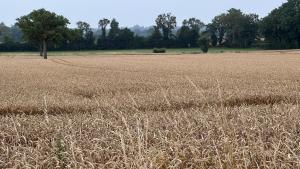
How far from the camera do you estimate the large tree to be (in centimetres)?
8056

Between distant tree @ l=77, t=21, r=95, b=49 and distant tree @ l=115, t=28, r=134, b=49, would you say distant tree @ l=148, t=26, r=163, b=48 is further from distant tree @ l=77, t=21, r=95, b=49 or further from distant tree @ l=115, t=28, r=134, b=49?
distant tree @ l=77, t=21, r=95, b=49

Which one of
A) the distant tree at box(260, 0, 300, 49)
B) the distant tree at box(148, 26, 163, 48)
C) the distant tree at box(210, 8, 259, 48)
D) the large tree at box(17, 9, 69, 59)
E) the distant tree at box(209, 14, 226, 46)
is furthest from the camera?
the distant tree at box(209, 14, 226, 46)

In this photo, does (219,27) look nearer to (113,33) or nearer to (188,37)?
(188,37)

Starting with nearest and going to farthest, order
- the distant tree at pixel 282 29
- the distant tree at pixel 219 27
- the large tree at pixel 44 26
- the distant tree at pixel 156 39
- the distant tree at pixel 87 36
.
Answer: the large tree at pixel 44 26
the distant tree at pixel 282 29
the distant tree at pixel 87 36
the distant tree at pixel 156 39
the distant tree at pixel 219 27

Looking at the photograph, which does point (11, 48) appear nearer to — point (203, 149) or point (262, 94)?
point (262, 94)

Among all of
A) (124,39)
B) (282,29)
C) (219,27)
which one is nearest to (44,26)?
(124,39)

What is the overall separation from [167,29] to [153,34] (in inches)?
229

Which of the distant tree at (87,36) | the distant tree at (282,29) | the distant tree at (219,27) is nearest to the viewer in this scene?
the distant tree at (282,29)

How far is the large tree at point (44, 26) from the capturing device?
80.6 m

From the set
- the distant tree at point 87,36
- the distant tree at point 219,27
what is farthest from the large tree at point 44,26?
the distant tree at point 219,27

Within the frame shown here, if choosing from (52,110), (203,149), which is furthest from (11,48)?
(203,149)

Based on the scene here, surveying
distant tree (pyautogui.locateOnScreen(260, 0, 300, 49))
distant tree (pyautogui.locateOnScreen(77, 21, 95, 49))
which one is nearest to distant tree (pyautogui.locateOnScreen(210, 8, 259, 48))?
distant tree (pyautogui.locateOnScreen(260, 0, 300, 49))

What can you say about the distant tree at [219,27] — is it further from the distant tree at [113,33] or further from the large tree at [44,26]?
the large tree at [44,26]

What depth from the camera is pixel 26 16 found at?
277ft
